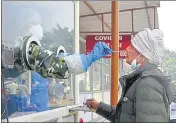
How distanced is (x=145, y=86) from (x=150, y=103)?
3.8 inches

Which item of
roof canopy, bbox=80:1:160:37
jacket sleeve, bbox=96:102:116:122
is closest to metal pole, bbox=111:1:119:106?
roof canopy, bbox=80:1:160:37

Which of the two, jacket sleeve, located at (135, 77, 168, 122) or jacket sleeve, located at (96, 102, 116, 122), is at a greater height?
jacket sleeve, located at (135, 77, 168, 122)

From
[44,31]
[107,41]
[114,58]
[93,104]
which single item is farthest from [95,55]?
[107,41]

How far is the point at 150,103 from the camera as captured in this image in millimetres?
1529

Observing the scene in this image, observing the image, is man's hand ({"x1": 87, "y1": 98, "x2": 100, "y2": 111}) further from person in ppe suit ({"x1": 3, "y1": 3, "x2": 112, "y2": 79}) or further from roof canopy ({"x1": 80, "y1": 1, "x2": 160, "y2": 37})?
roof canopy ({"x1": 80, "y1": 1, "x2": 160, "y2": 37})

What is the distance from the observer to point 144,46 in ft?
A: 6.10

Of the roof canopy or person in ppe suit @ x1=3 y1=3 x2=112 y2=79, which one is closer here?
person in ppe suit @ x1=3 y1=3 x2=112 y2=79

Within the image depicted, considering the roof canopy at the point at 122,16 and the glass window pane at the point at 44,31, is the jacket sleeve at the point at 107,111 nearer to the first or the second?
the glass window pane at the point at 44,31

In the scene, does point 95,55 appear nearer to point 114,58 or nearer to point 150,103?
point 150,103

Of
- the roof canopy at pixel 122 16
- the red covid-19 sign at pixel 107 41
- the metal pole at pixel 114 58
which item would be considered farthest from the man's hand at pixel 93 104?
the roof canopy at pixel 122 16

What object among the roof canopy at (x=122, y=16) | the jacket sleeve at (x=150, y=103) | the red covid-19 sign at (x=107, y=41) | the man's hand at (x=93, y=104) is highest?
the roof canopy at (x=122, y=16)

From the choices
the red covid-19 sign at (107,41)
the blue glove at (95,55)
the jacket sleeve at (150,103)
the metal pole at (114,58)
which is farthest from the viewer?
the red covid-19 sign at (107,41)

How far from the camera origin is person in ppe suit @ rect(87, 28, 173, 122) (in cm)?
153

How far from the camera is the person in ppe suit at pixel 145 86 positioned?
1533 mm
